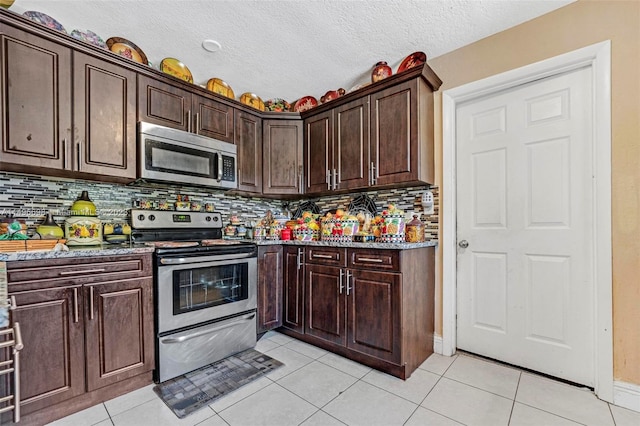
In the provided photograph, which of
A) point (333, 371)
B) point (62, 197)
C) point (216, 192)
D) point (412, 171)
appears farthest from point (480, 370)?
point (62, 197)

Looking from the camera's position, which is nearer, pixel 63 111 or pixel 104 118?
pixel 63 111

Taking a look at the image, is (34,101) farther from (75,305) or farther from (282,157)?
(282,157)

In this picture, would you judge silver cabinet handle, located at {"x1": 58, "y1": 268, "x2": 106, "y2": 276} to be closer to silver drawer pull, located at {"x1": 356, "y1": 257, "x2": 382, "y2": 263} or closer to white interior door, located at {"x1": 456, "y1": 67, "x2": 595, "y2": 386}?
silver drawer pull, located at {"x1": 356, "y1": 257, "x2": 382, "y2": 263}

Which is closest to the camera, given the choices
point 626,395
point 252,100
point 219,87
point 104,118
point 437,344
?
point 626,395

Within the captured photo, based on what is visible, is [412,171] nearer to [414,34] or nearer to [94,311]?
[414,34]

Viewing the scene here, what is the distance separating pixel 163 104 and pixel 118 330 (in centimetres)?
163

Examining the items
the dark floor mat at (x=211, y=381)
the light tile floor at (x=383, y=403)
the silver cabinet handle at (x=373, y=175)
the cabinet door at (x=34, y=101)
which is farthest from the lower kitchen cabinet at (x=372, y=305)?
the cabinet door at (x=34, y=101)

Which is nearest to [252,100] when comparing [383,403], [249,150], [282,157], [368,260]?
[249,150]

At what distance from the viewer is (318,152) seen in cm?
293

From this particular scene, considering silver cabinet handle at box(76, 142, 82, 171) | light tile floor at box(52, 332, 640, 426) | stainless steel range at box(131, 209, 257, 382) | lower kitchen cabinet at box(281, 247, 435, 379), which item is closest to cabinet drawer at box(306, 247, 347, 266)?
lower kitchen cabinet at box(281, 247, 435, 379)

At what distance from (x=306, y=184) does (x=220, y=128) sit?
964mm

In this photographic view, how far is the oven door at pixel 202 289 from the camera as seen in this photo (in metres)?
1.93

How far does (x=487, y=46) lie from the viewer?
224cm

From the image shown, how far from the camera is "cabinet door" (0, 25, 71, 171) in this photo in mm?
1680
